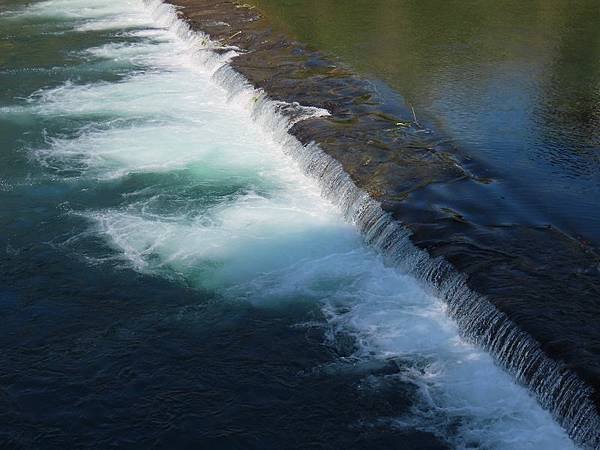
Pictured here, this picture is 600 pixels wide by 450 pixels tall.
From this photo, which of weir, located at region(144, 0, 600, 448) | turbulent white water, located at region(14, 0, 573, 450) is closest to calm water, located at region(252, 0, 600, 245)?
weir, located at region(144, 0, 600, 448)

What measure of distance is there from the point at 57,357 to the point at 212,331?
204 centimetres

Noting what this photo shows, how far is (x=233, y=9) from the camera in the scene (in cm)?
2855

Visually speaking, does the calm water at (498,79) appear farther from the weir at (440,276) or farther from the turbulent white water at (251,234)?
the turbulent white water at (251,234)

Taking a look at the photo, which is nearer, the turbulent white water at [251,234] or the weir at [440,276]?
the weir at [440,276]

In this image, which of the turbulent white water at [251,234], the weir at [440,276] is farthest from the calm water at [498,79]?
the turbulent white water at [251,234]

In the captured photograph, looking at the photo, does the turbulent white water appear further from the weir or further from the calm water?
the calm water

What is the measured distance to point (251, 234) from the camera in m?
13.8

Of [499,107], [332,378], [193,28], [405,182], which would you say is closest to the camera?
[332,378]

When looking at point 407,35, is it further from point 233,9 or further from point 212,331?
point 212,331

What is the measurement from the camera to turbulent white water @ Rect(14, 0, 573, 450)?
953 centimetres

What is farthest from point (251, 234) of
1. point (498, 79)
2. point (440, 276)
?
point (498, 79)

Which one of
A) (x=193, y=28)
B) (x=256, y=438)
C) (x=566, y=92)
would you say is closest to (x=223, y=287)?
(x=256, y=438)

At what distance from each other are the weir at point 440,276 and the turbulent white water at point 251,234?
0.57 feet

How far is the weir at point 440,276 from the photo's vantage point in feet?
28.8
